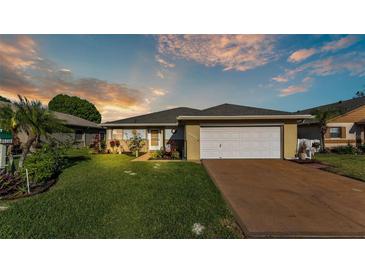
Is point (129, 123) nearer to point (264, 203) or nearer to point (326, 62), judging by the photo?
point (264, 203)

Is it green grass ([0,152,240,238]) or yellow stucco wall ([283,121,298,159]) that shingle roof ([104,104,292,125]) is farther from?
green grass ([0,152,240,238])

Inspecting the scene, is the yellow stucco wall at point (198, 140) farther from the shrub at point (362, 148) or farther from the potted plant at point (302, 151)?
the shrub at point (362, 148)

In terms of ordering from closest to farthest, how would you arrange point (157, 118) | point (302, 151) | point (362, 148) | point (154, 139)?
point (302, 151) → point (362, 148) → point (154, 139) → point (157, 118)

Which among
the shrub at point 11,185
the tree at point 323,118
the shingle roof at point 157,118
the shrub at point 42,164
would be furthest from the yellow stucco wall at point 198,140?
the shrub at point 11,185

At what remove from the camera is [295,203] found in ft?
13.8

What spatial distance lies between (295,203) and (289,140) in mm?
7427

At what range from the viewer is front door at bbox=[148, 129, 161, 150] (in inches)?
614

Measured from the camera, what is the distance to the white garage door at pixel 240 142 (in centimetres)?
1050

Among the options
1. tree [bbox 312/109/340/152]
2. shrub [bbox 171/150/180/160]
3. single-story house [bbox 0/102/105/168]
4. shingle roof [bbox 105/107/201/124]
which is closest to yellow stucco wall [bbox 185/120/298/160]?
shrub [bbox 171/150/180/160]

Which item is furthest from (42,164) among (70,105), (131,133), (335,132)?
(70,105)

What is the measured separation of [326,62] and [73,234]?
17.2 m

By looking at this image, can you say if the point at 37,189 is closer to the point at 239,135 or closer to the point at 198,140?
the point at 198,140

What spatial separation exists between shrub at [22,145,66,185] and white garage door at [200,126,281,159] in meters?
7.82

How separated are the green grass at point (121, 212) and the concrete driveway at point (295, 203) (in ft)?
1.60
